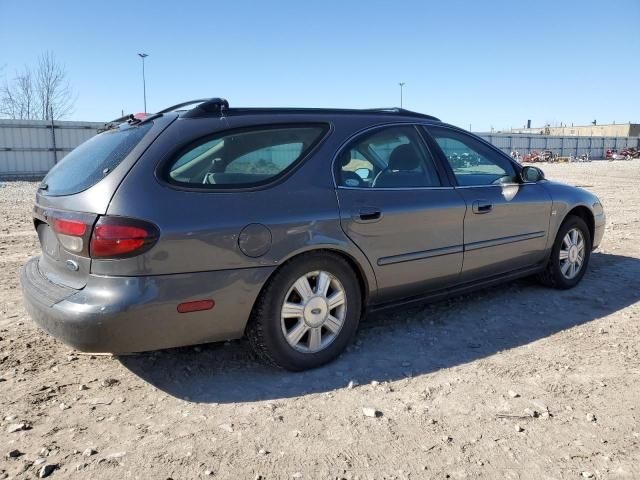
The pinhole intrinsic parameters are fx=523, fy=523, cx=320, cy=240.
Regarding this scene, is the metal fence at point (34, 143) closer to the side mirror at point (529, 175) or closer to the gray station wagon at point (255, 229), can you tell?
the gray station wagon at point (255, 229)

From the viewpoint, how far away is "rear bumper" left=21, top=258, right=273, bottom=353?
267 cm

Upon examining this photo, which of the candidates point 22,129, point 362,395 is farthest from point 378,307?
point 22,129

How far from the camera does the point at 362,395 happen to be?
3.03m

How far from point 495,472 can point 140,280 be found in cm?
193

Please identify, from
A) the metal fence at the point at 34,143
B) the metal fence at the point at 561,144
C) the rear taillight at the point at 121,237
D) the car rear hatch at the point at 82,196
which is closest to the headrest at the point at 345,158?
the car rear hatch at the point at 82,196

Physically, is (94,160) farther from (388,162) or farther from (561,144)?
(561,144)

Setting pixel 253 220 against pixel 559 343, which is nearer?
pixel 253 220

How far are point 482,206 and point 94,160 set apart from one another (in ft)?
9.26

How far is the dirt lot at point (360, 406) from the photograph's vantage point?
2.40 metres

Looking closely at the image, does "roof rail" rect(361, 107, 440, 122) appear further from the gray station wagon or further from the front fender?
the front fender

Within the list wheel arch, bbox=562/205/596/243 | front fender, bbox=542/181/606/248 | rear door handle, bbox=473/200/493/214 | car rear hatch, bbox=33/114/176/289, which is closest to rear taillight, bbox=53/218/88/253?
car rear hatch, bbox=33/114/176/289

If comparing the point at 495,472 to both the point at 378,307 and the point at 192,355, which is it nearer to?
the point at 378,307

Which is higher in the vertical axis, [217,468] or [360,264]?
[360,264]

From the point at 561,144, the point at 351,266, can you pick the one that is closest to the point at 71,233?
the point at 351,266
